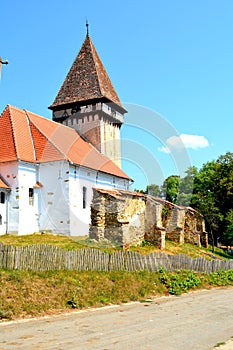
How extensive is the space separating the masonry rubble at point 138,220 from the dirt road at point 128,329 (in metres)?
10.3

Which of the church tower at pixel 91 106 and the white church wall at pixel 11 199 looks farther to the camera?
the church tower at pixel 91 106

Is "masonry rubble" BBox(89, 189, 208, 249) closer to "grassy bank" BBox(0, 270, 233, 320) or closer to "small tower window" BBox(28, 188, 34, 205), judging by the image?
"small tower window" BBox(28, 188, 34, 205)

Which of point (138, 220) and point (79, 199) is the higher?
point (79, 199)

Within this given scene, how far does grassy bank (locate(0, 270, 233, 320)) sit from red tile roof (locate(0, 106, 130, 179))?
12638 mm

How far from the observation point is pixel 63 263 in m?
14.3

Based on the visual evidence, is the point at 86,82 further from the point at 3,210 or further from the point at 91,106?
the point at 3,210

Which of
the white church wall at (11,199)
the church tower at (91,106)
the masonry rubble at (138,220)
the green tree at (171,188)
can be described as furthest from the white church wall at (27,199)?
the green tree at (171,188)

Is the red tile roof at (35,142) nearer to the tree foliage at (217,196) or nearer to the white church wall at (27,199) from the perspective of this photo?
the white church wall at (27,199)

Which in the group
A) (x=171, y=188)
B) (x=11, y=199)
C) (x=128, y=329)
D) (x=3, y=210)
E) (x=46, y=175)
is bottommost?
(x=128, y=329)

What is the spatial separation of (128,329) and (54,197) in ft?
59.1

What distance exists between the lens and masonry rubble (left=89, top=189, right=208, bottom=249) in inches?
938

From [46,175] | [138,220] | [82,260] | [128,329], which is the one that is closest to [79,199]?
[46,175]

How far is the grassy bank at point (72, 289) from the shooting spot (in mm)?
11211

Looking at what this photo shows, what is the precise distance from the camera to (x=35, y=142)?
92.8 ft
